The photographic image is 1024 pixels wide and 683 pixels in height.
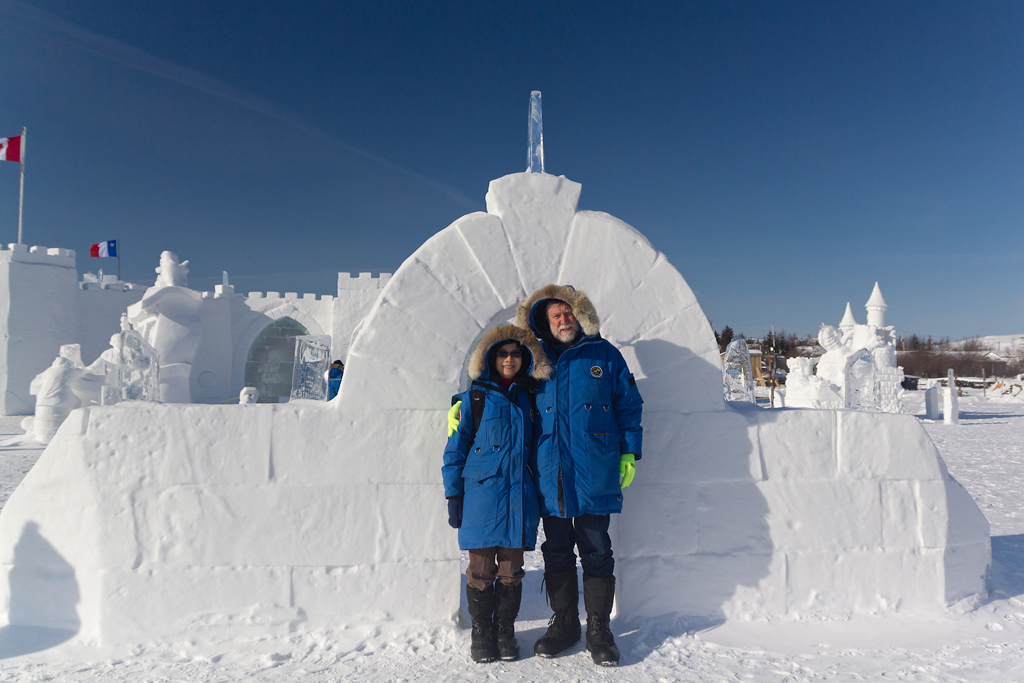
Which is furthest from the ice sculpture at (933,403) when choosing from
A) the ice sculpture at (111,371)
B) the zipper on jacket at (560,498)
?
the ice sculpture at (111,371)

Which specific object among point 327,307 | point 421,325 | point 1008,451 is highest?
point 327,307

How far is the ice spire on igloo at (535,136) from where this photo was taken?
306cm

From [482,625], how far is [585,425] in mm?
962

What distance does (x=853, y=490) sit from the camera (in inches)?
114

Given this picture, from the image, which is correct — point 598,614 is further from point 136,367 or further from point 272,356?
point 272,356

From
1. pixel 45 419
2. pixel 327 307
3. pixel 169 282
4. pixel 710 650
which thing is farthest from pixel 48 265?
A: pixel 710 650

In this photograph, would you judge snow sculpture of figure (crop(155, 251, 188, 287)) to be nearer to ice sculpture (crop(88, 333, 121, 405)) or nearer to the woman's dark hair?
ice sculpture (crop(88, 333, 121, 405))

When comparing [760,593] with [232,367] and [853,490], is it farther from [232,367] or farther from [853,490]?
[232,367]

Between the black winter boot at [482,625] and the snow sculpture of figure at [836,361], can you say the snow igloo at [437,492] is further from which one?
the snow sculpture of figure at [836,361]

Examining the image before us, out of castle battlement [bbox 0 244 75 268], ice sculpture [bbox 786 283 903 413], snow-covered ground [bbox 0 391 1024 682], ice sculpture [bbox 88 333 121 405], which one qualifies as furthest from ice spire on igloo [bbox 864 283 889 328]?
castle battlement [bbox 0 244 75 268]

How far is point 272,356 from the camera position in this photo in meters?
20.0

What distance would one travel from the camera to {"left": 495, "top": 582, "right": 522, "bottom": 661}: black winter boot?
248 cm

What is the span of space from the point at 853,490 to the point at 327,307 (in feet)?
59.0

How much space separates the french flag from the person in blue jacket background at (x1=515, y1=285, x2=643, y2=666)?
2553 centimetres
